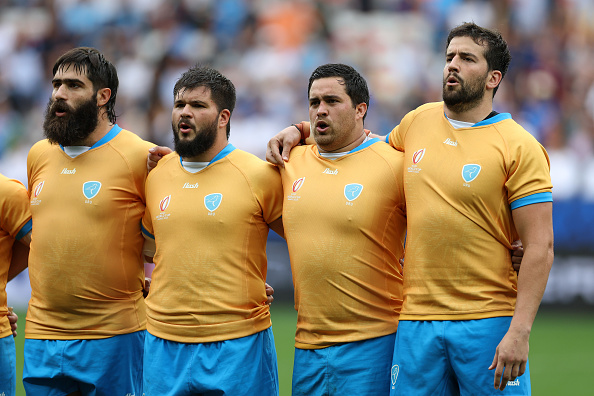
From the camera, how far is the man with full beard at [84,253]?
5.23 meters

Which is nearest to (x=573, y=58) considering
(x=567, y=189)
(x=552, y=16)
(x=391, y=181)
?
(x=552, y=16)

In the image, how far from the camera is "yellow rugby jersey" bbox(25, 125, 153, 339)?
5.24m

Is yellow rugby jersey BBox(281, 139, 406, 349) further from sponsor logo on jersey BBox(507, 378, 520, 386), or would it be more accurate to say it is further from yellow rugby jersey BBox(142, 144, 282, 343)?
sponsor logo on jersey BBox(507, 378, 520, 386)

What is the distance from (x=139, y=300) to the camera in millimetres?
5480

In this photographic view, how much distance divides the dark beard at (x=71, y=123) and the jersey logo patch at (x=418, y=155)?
211 cm

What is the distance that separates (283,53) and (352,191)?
11448mm

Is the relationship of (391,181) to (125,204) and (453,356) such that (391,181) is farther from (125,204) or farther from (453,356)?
(125,204)

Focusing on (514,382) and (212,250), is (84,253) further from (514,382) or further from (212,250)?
(514,382)

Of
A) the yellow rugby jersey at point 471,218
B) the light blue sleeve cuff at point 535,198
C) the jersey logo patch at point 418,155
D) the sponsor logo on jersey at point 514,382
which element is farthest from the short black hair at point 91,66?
the sponsor logo on jersey at point 514,382

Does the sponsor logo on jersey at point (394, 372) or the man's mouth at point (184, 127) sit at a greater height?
the man's mouth at point (184, 127)

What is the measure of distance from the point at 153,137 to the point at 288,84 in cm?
267

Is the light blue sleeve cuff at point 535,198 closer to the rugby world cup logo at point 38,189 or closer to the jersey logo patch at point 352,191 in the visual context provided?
the jersey logo patch at point 352,191

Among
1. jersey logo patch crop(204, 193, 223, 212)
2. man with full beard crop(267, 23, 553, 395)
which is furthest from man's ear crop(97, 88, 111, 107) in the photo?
man with full beard crop(267, 23, 553, 395)

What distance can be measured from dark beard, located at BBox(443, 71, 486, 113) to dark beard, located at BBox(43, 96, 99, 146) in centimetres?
229
